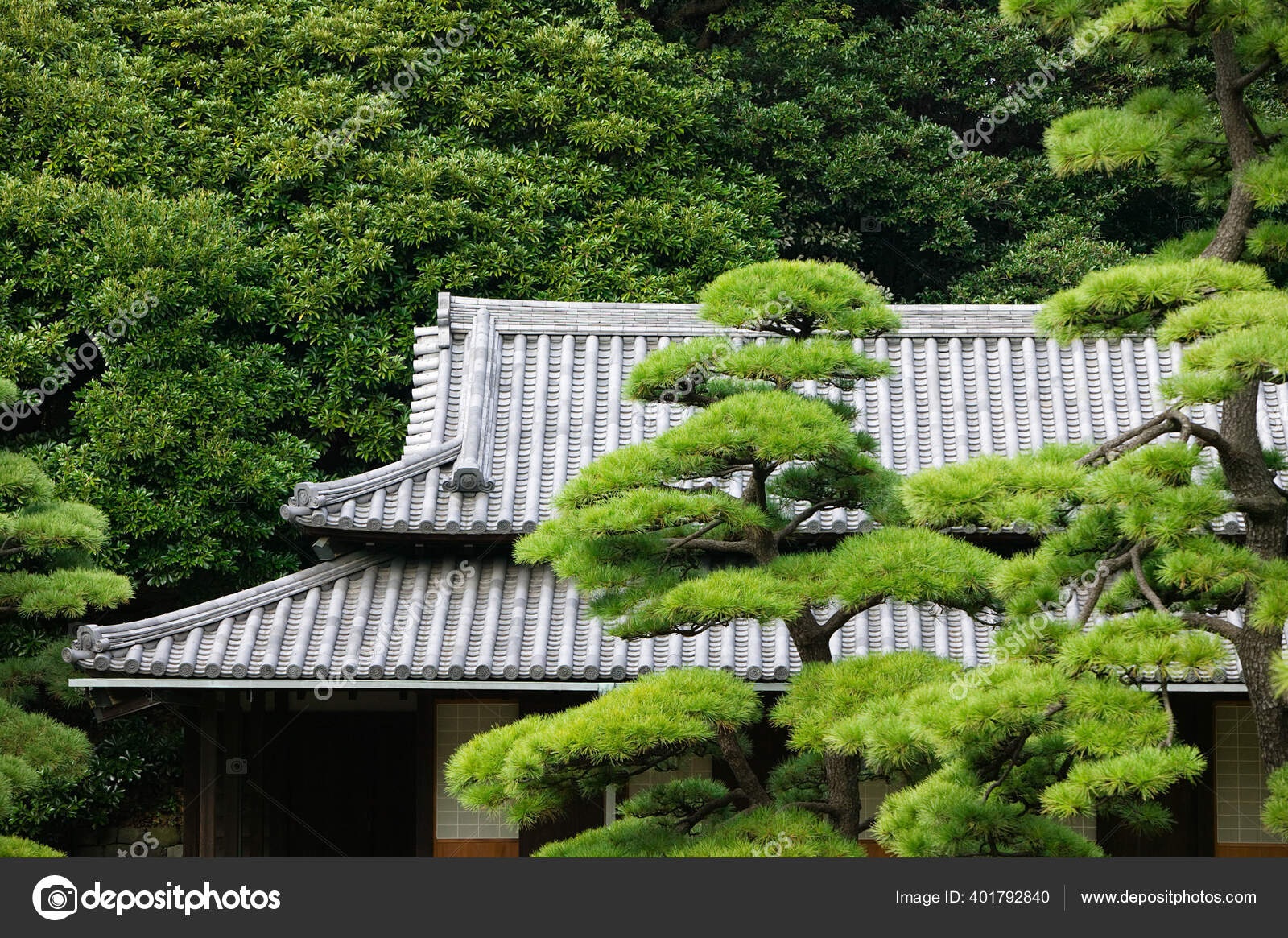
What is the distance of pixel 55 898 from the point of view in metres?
6.34

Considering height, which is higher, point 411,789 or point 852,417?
point 852,417

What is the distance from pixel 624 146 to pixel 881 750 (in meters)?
11.7

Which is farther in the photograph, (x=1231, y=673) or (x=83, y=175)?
(x=83, y=175)

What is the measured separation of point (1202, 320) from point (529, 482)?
5906mm

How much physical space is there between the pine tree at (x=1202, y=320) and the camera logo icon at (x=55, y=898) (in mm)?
4873

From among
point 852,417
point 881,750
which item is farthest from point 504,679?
point 881,750

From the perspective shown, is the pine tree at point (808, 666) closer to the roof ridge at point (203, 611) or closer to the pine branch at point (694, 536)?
the pine branch at point (694, 536)

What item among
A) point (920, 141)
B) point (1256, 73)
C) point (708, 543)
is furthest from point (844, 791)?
point (920, 141)

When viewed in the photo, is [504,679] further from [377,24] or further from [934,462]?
[377,24]

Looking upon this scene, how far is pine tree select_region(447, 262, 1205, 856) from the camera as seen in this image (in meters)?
4.98

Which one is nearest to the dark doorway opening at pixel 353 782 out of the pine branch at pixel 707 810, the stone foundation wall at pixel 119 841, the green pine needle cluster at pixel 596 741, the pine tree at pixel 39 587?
the stone foundation wall at pixel 119 841

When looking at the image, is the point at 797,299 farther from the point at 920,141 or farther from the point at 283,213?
the point at 920,141

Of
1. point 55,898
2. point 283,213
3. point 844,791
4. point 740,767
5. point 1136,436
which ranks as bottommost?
point 55,898

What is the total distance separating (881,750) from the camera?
5102 mm
